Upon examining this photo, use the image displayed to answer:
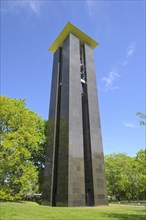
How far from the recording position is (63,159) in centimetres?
2120

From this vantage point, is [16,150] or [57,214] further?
[16,150]

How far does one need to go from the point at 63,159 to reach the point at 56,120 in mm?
5741

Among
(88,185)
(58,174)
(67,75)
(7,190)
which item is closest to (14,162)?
(7,190)

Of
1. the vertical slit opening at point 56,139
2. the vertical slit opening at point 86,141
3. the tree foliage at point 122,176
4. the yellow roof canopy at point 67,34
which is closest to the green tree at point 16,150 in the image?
the vertical slit opening at point 56,139

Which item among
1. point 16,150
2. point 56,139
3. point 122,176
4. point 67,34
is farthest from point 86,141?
point 122,176

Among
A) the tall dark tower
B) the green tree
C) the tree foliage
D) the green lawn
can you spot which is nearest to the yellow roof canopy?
the tall dark tower

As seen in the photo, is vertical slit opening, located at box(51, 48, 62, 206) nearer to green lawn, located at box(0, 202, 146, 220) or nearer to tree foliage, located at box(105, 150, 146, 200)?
green lawn, located at box(0, 202, 146, 220)

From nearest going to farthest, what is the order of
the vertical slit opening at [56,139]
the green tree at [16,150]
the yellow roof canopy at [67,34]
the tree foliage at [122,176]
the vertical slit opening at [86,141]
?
1. the green tree at [16,150]
2. the vertical slit opening at [56,139]
3. the vertical slit opening at [86,141]
4. the yellow roof canopy at [67,34]
5. the tree foliage at [122,176]

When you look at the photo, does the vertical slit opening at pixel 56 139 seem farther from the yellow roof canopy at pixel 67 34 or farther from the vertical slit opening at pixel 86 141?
the yellow roof canopy at pixel 67 34

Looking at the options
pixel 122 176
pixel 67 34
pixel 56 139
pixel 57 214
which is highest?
pixel 67 34

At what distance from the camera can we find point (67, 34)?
99.5ft

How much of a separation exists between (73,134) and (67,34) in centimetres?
1594

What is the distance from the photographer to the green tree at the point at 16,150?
2122 centimetres

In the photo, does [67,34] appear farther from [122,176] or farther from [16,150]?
[122,176]
